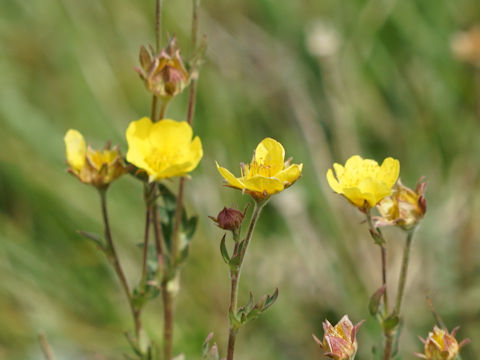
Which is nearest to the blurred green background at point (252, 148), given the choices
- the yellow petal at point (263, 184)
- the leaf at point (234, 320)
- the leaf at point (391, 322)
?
the leaf at point (391, 322)

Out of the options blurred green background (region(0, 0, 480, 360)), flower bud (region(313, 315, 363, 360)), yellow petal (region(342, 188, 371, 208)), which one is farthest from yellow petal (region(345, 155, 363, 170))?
blurred green background (region(0, 0, 480, 360))

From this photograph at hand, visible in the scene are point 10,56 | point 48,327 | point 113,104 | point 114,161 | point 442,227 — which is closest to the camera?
point 114,161

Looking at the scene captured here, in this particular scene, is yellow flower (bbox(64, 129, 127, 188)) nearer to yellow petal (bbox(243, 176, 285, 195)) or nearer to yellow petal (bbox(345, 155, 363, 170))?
yellow petal (bbox(243, 176, 285, 195))

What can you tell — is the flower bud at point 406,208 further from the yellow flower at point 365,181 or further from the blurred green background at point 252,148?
the blurred green background at point 252,148

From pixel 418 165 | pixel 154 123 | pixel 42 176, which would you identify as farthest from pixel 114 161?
pixel 418 165

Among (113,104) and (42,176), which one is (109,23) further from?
(42,176)

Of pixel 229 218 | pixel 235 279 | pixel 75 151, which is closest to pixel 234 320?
pixel 235 279
